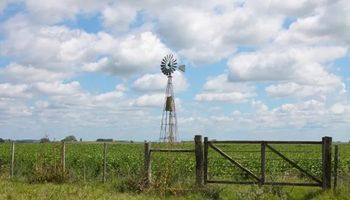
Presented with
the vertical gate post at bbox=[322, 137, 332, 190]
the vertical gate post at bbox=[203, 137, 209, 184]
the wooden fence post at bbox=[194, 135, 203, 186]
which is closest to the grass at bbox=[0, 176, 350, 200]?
the vertical gate post at bbox=[322, 137, 332, 190]

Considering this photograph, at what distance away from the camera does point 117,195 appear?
52.4 ft

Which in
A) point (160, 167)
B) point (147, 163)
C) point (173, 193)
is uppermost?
point (147, 163)

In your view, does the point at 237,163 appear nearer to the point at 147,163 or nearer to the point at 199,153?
the point at 199,153

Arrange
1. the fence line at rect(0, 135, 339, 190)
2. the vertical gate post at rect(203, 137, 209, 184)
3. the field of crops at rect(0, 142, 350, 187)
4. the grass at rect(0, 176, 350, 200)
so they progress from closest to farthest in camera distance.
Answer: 1. the grass at rect(0, 176, 350, 200)
2. the fence line at rect(0, 135, 339, 190)
3. the vertical gate post at rect(203, 137, 209, 184)
4. the field of crops at rect(0, 142, 350, 187)

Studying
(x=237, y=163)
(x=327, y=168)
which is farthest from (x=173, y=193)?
(x=327, y=168)

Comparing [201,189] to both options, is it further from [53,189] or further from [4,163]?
[4,163]

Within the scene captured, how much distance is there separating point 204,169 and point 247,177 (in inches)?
66.0

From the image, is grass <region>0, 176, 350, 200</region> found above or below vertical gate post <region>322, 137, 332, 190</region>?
below

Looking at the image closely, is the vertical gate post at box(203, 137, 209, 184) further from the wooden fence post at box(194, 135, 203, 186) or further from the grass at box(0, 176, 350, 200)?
the grass at box(0, 176, 350, 200)

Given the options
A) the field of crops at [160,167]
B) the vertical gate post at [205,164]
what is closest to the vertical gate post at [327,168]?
the field of crops at [160,167]

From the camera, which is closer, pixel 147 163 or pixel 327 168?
pixel 327 168

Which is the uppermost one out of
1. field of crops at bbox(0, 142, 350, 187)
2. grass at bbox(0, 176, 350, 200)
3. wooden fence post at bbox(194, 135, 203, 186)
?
wooden fence post at bbox(194, 135, 203, 186)

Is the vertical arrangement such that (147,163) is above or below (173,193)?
above

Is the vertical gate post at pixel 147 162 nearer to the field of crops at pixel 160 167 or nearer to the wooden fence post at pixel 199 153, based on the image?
the field of crops at pixel 160 167
